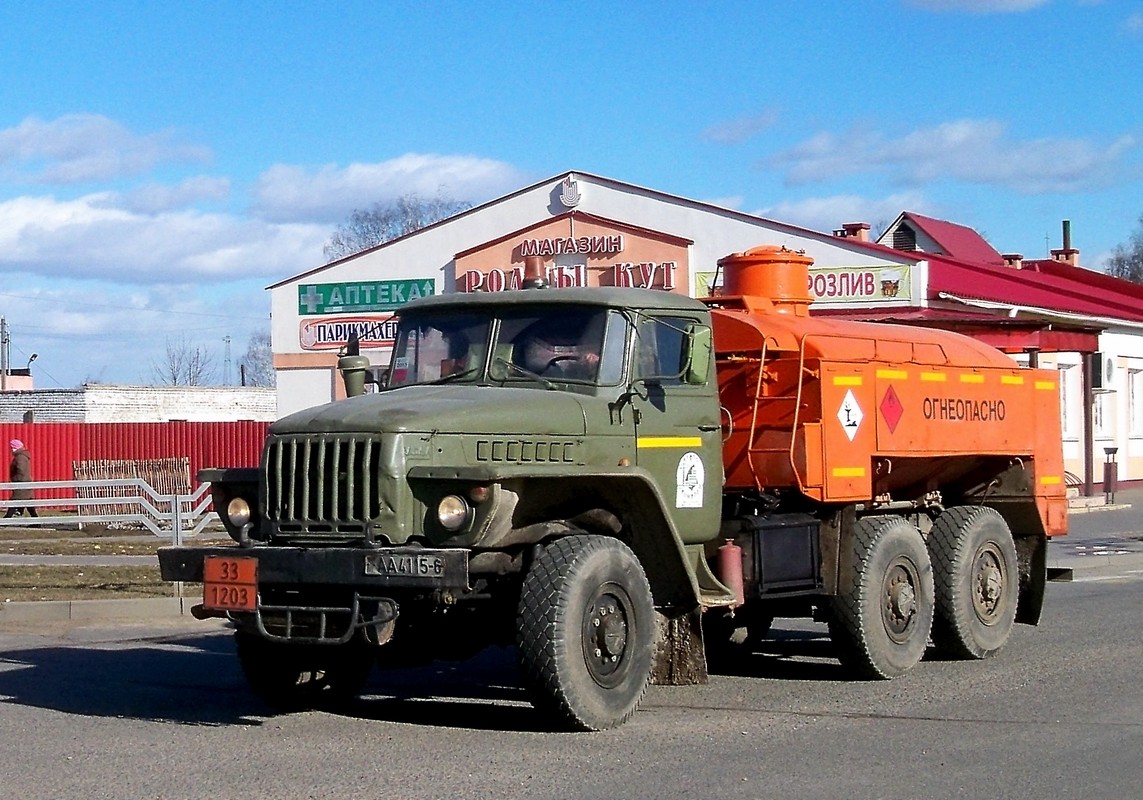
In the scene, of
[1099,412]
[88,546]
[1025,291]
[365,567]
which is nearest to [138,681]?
[365,567]

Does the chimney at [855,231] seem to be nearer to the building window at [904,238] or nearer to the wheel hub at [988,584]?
the building window at [904,238]

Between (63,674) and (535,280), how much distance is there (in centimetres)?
450

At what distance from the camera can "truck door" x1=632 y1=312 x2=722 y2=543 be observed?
31.6 ft

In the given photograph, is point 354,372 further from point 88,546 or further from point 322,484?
point 88,546

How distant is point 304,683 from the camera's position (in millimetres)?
9656

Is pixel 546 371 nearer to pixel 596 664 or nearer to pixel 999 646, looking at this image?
pixel 596 664

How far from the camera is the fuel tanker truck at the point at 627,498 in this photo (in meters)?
8.45

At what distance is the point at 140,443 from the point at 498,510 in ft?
103

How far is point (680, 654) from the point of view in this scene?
10430mm

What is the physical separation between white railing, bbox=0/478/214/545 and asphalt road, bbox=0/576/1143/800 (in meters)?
7.26

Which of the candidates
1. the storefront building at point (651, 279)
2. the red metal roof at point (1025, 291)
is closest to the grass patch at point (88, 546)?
the storefront building at point (651, 279)

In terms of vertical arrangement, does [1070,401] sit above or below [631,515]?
above

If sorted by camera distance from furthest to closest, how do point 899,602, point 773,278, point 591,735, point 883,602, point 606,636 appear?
point 773,278 < point 899,602 < point 883,602 < point 606,636 < point 591,735

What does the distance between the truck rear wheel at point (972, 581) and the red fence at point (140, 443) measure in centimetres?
2751
